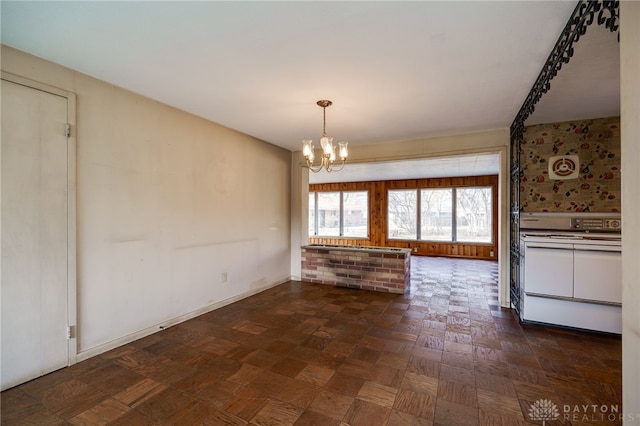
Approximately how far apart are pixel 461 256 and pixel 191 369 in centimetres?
774

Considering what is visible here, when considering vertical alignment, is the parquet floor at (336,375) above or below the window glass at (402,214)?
below

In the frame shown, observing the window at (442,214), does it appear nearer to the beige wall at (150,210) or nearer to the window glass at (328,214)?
the window glass at (328,214)

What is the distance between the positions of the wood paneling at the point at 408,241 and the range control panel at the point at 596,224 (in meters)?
4.37

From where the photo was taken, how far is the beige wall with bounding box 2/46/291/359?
241 centimetres

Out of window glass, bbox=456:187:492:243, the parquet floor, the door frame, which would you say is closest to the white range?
the parquet floor

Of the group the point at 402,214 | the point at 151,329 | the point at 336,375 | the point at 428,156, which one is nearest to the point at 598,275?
the point at 428,156

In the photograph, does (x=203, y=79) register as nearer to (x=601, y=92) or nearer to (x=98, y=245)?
(x=98, y=245)

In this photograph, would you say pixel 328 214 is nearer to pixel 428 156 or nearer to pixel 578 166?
pixel 428 156

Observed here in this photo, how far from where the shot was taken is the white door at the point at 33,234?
1.99 m

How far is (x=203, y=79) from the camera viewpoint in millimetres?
2473

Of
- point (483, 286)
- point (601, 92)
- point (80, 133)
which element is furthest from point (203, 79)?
point (483, 286)

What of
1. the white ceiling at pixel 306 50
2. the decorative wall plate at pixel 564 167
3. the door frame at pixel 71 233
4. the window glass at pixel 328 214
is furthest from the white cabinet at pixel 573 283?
the window glass at pixel 328 214

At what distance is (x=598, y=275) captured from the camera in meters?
2.83

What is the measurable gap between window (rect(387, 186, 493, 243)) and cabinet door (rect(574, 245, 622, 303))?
538 centimetres
